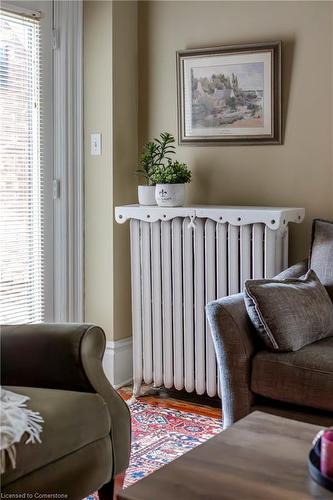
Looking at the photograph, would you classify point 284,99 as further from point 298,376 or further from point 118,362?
point 118,362

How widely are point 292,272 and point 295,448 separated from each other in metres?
1.36

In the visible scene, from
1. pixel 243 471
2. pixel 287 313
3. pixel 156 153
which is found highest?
pixel 156 153

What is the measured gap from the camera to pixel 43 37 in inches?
140

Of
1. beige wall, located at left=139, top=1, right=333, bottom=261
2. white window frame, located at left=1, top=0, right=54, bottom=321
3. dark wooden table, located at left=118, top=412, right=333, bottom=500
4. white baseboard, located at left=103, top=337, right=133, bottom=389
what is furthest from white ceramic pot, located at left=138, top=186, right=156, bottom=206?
dark wooden table, located at left=118, top=412, right=333, bottom=500

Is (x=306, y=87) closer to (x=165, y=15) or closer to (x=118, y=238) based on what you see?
(x=165, y=15)

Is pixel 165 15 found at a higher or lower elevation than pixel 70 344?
higher

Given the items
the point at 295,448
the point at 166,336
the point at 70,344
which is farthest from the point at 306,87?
the point at 295,448

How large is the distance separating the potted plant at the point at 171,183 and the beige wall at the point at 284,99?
0.69 feet

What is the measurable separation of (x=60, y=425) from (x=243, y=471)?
0.56 m

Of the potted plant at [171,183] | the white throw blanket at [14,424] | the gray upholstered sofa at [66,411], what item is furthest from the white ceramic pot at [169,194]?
the white throw blanket at [14,424]

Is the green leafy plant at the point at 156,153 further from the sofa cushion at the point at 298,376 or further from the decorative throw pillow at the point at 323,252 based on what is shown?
the sofa cushion at the point at 298,376

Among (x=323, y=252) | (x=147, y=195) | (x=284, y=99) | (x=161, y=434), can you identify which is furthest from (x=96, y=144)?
(x=161, y=434)

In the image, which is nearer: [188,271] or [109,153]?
[188,271]

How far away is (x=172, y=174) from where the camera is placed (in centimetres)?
345
